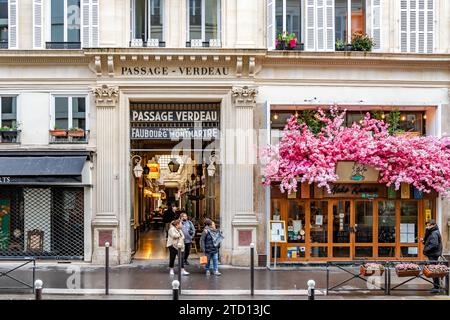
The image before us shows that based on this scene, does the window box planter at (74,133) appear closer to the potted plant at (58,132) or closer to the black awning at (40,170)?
the potted plant at (58,132)

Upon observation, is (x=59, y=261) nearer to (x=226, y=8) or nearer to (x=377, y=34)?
(x=226, y=8)

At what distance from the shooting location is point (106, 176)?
54.3ft

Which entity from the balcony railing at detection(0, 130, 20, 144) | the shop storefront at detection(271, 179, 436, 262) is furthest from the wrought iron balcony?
the shop storefront at detection(271, 179, 436, 262)

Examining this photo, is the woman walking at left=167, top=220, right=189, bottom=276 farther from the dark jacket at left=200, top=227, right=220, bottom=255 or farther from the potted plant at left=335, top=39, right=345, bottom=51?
the potted plant at left=335, top=39, right=345, bottom=51

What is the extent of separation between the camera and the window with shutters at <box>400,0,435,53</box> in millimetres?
17188

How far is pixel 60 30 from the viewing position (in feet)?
56.4

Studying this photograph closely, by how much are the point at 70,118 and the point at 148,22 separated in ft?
13.2

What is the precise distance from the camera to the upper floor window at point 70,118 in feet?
55.2

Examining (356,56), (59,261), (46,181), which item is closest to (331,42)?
(356,56)

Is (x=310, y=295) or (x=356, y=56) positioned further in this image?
(x=356, y=56)

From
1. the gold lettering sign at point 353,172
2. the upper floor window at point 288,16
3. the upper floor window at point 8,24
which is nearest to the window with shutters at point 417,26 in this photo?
the upper floor window at point 288,16

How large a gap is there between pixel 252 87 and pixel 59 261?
8209mm

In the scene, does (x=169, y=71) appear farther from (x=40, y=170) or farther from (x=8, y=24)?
(x=8, y=24)

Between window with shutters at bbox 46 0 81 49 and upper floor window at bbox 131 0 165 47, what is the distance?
1.81m
